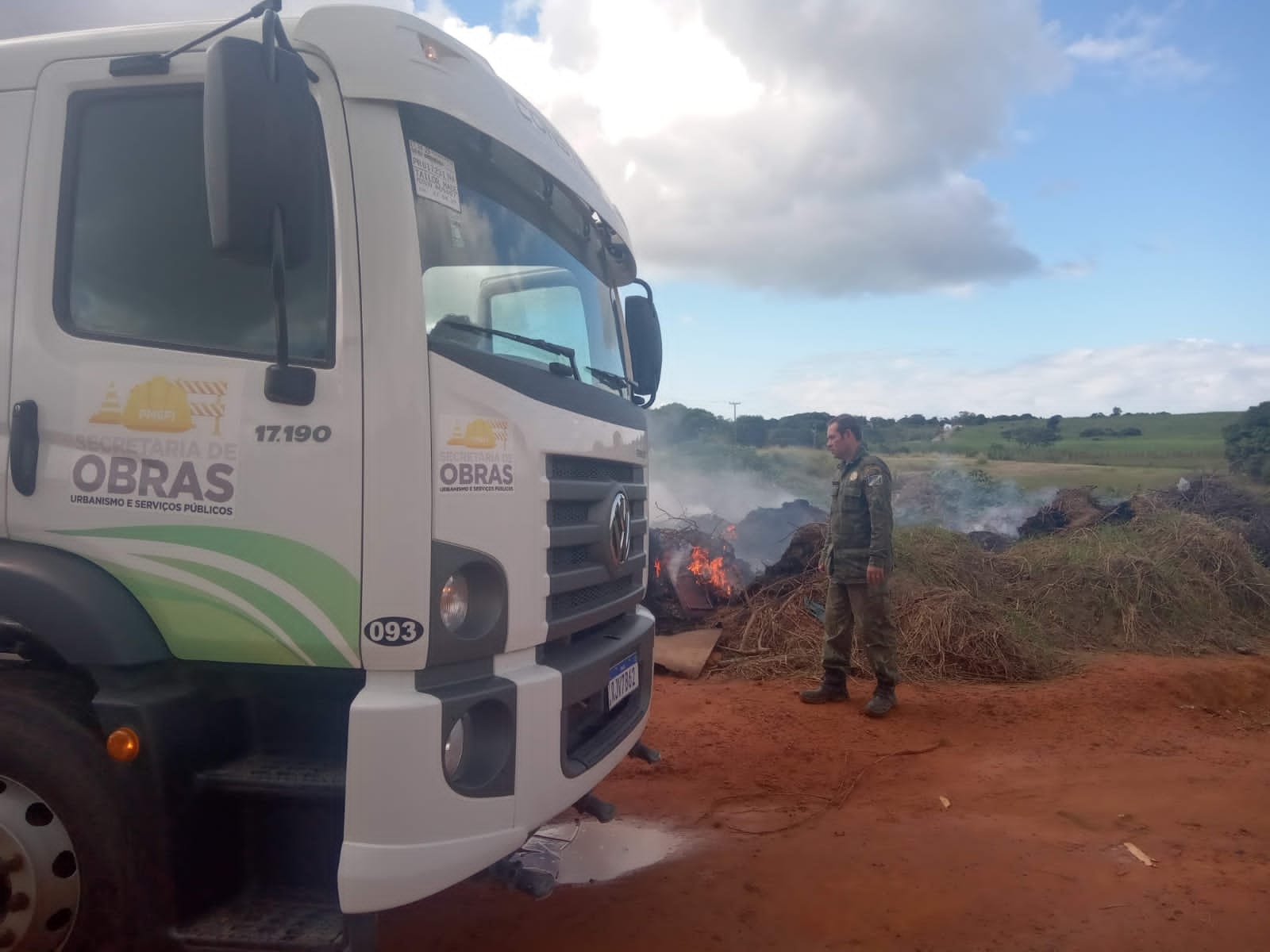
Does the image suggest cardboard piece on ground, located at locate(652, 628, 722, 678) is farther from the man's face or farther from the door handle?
the door handle

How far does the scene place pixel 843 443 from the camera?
23.9 ft

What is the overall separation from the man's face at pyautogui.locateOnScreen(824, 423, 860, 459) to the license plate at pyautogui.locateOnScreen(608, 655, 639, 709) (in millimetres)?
3791

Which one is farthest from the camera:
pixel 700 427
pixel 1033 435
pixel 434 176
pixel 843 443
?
pixel 1033 435

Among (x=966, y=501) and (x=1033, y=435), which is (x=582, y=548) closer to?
(x=966, y=501)

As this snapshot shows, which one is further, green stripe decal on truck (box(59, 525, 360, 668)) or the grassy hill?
the grassy hill

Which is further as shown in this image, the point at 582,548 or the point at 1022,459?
the point at 1022,459

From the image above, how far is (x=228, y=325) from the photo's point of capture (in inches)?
111

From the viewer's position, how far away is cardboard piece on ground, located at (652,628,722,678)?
845 cm

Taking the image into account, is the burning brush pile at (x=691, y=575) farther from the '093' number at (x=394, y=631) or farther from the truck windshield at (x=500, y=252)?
the '093' number at (x=394, y=631)

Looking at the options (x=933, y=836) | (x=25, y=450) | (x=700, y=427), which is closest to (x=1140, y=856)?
(x=933, y=836)

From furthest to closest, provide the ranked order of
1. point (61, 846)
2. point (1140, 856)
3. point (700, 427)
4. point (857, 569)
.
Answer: point (700, 427), point (857, 569), point (1140, 856), point (61, 846)

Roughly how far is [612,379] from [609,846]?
2.25 meters

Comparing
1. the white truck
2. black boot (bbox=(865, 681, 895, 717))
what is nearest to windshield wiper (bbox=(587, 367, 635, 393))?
the white truck

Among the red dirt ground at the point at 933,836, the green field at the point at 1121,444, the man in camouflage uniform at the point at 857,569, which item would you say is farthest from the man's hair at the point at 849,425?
the green field at the point at 1121,444
